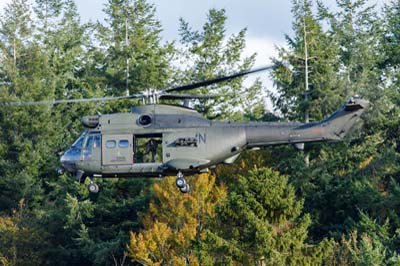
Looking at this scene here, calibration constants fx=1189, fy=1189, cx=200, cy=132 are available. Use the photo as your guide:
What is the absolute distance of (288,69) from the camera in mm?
65875

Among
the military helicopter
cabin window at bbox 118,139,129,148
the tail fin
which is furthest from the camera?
the tail fin

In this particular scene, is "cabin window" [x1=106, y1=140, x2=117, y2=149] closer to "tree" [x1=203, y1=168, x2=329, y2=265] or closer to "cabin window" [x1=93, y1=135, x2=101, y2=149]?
"cabin window" [x1=93, y1=135, x2=101, y2=149]

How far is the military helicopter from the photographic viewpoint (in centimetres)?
3638

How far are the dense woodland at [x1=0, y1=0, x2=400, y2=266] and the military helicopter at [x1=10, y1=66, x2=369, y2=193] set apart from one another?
10804 millimetres

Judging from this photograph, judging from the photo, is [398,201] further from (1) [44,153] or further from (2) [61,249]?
(1) [44,153]

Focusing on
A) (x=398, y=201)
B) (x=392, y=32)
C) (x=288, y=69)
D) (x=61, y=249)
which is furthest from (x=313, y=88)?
(x=61, y=249)

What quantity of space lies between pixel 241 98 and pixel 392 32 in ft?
34.6

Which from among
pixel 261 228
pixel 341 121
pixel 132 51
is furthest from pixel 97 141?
pixel 132 51

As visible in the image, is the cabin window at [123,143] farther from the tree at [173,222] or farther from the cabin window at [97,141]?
the tree at [173,222]

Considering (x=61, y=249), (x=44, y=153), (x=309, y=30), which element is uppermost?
(x=309, y=30)

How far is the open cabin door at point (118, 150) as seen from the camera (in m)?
36.5

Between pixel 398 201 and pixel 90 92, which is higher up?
pixel 90 92

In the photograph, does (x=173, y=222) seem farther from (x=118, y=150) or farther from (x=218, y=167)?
(x=118, y=150)

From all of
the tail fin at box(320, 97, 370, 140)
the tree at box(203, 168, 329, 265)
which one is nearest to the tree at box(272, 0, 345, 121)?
the tree at box(203, 168, 329, 265)
